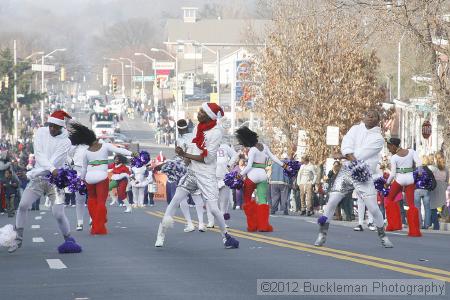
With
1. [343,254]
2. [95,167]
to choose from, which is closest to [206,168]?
[343,254]

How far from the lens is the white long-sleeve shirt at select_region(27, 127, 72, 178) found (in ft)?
57.8

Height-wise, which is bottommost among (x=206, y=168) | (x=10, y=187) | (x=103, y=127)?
(x=10, y=187)

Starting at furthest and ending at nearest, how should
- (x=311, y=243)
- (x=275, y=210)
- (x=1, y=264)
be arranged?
(x=275, y=210) → (x=311, y=243) → (x=1, y=264)

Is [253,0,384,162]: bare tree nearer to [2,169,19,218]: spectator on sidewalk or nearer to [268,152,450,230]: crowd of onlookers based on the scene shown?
[268,152,450,230]: crowd of onlookers

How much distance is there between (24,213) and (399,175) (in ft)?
24.4

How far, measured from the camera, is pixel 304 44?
52625 millimetres

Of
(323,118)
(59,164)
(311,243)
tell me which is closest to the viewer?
(59,164)

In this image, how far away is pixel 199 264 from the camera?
51.5 feet

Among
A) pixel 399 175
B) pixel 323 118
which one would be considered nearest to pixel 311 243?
pixel 399 175

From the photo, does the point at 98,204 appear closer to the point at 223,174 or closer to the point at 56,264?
the point at 223,174

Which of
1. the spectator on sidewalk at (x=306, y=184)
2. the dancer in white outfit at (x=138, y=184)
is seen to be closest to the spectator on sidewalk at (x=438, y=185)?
the spectator on sidewalk at (x=306, y=184)

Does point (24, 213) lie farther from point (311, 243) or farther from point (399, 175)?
point (399, 175)

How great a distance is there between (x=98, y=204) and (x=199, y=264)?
7.32 meters

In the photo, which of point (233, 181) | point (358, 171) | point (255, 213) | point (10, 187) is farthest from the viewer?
point (10, 187)
